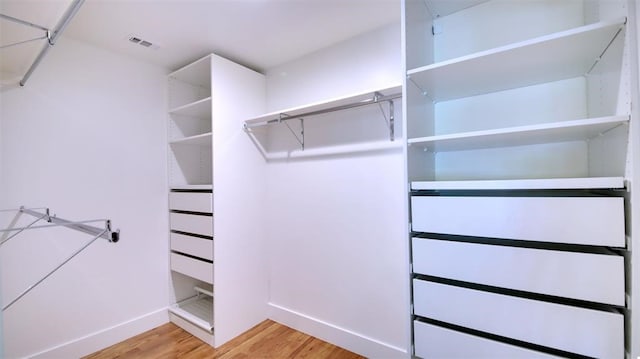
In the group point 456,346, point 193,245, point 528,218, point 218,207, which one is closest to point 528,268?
point 528,218

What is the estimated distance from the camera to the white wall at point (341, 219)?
192cm

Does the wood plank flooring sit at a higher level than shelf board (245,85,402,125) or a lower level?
lower

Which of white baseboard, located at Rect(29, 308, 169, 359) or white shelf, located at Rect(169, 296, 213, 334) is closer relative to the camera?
white baseboard, located at Rect(29, 308, 169, 359)

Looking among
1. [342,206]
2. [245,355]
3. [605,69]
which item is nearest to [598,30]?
[605,69]

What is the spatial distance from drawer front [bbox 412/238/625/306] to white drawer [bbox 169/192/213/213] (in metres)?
1.64

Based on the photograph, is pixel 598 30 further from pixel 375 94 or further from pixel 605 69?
pixel 375 94

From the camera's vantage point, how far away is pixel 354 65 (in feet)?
6.91

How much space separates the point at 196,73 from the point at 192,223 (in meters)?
1.36

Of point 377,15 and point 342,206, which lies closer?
point 377,15

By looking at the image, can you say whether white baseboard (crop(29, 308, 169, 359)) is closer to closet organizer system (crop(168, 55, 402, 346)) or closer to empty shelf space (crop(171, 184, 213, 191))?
closet organizer system (crop(168, 55, 402, 346))

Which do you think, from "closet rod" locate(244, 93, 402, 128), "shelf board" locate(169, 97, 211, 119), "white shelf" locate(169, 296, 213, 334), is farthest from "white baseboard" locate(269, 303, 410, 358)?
"shelf board" locate(169, 97, 211, 119)

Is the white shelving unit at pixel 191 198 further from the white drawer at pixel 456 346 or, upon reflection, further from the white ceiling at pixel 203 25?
the white drawer at pixel 456 346

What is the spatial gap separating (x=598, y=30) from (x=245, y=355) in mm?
2664

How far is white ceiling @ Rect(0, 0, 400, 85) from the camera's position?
5.29ft
